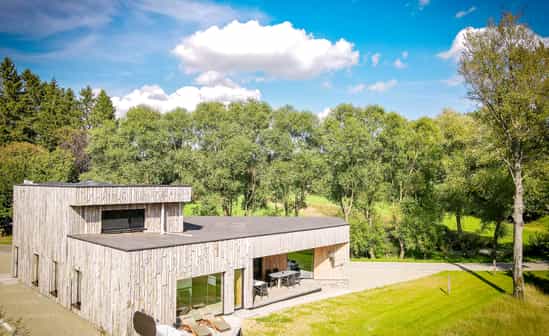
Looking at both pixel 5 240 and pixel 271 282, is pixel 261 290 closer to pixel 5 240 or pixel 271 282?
pixel 271 282

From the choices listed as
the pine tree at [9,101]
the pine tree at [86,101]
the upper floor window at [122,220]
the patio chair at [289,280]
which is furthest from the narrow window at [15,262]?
the pine tree at [86,101]

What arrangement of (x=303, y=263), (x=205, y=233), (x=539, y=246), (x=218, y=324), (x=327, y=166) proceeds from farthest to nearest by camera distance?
(x=327, y=166), (x=539, y=246), (x=303, y=263), (x=205, y=233), (x=218, y=324)

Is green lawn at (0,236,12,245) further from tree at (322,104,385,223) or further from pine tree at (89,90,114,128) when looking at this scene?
tree at (322,104,385,223)

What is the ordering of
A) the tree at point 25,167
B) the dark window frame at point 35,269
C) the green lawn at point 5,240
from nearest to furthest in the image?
the dark window frame at point 35,269, the green lawn at point 5,240, the tree at point 25,167

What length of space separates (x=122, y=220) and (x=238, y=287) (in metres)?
5.26

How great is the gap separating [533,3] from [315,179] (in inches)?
730

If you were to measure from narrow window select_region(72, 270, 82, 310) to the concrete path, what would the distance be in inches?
222

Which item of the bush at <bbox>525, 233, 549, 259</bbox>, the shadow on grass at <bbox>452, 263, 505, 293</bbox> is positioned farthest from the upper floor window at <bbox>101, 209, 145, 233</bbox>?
the bush at <bbox>525, 233, 549, 259</bbox>

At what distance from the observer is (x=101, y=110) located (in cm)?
5044

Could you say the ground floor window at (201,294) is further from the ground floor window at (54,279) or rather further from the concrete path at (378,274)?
the ground floor window at (54,279)

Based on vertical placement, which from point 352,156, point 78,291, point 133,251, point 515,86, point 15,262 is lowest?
point 15,262

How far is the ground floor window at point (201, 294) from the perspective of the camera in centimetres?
1232

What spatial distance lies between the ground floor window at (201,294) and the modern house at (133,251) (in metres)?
0.04

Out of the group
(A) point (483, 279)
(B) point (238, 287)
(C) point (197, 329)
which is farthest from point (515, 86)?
(C) point (197, 329)
